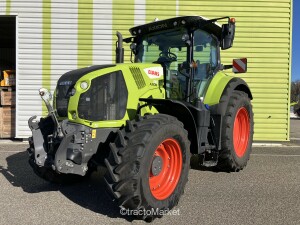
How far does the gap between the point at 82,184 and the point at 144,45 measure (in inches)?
91.4

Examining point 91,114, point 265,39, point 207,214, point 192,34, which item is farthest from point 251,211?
point 265,39

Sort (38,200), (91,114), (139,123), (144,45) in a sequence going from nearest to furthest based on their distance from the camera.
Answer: (139,123) < (91,114) < (38,200) < (144,45)

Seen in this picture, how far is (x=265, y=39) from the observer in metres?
9.46

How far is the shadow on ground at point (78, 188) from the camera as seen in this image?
13.7ft

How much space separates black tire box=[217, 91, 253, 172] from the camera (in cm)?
547

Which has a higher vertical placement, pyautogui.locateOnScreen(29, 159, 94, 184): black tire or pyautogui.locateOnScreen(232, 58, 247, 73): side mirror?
pyautogui.locateOnScreen(232, 58, 247, 73): side mirror

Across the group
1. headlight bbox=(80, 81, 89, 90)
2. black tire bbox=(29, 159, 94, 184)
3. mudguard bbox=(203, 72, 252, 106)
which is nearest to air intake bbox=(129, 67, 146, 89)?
headlight bbox=(80, 81, 89, 90)

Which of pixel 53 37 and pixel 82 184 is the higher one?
pixel 53 37

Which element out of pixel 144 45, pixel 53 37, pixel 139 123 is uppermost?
pixel 53 37

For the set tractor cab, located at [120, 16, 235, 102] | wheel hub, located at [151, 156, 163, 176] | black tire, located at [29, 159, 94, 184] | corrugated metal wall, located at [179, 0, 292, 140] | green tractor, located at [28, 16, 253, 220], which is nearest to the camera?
green tractor, located at [28, 16, 253, 220]

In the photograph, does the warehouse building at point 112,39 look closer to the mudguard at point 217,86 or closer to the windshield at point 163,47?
the mudguard at point 217,86

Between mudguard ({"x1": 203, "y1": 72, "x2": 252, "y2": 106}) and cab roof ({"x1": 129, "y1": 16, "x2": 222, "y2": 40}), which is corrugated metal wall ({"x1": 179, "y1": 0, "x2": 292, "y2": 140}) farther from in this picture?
cab roof ({"x1": 129, "y1": 16, "x2": 222, "y2": 40})

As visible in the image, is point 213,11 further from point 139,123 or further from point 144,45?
point 139,123

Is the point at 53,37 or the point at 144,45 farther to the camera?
the point at 53,37
